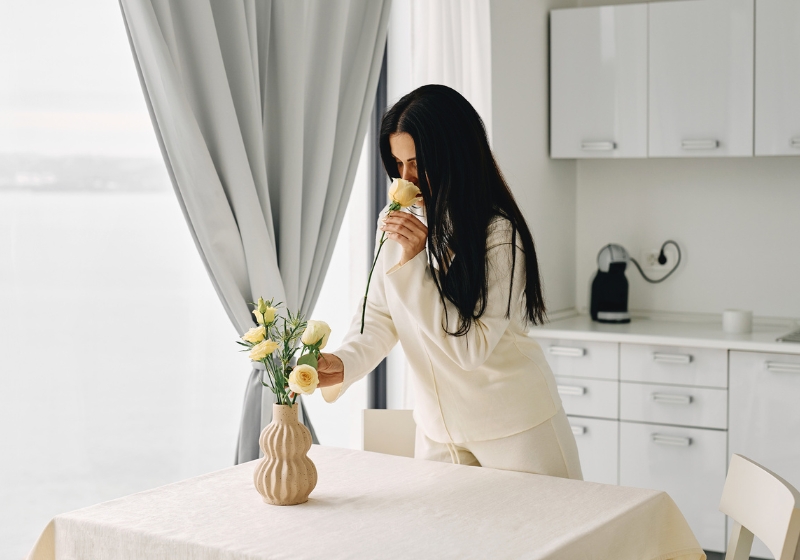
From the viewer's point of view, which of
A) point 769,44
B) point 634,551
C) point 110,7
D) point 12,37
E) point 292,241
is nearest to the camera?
point 634,551

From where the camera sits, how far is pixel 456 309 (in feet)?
6.06

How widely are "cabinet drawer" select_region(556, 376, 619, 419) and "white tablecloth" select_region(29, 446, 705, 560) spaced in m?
1.65

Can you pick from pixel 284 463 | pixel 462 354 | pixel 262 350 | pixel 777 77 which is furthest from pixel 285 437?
pixel 777 77

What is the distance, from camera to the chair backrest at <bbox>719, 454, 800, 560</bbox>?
4.98ft

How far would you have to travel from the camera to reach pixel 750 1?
340 cm

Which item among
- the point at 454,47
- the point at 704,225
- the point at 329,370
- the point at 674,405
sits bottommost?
the point at 674,405

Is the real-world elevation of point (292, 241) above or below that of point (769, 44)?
below

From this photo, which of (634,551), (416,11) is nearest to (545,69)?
(416,11)

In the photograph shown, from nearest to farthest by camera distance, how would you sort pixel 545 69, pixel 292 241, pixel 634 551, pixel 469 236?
pixel 634 551
pixel 469 236
pixel 292 241
pixel 545 69

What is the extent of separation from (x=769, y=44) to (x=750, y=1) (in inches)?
7.0

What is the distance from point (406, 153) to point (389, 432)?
0.77 m

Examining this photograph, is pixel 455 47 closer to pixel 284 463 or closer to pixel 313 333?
pixel 313 333

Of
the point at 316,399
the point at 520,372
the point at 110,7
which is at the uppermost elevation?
the point at 110,7

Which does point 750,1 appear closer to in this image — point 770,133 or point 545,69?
point 770,133
